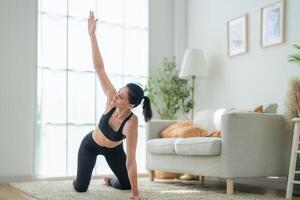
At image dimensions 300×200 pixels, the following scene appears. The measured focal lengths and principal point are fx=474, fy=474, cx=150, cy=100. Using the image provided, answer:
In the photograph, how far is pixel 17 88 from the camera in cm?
512

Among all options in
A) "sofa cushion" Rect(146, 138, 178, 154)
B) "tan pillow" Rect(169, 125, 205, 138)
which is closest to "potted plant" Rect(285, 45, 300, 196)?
"tan pillow" Rect(169, 125, 205, 138)

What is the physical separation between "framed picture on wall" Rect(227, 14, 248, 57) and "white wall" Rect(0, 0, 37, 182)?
7.09ft

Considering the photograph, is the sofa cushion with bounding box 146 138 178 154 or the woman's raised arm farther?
the sofa cushion with bounding box 146 138 178 154

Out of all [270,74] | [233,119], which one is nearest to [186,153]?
[233,119]

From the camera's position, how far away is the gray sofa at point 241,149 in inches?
144

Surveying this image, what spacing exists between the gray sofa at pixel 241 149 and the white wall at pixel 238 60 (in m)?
0.64

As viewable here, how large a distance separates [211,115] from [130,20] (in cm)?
186

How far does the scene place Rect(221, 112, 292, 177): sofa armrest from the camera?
3.65m

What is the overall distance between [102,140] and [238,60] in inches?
84.9

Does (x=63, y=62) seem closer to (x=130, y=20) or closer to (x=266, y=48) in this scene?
(x=130, y=20)

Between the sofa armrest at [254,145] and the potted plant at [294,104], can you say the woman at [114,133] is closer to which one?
the sofa armrest at [254,145]

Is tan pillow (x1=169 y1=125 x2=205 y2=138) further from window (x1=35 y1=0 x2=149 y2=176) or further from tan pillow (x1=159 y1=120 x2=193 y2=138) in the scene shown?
window (x1=35 y1=0 x2=149 y2=176)

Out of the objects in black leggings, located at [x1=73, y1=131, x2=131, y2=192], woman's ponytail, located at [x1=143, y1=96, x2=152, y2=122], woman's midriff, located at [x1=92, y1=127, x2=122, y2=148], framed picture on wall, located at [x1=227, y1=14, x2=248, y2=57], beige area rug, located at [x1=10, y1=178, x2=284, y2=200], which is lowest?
beige area rug, located at [x1=10, y1=178, x2=284, y2=200]

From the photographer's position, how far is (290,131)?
3.91m
